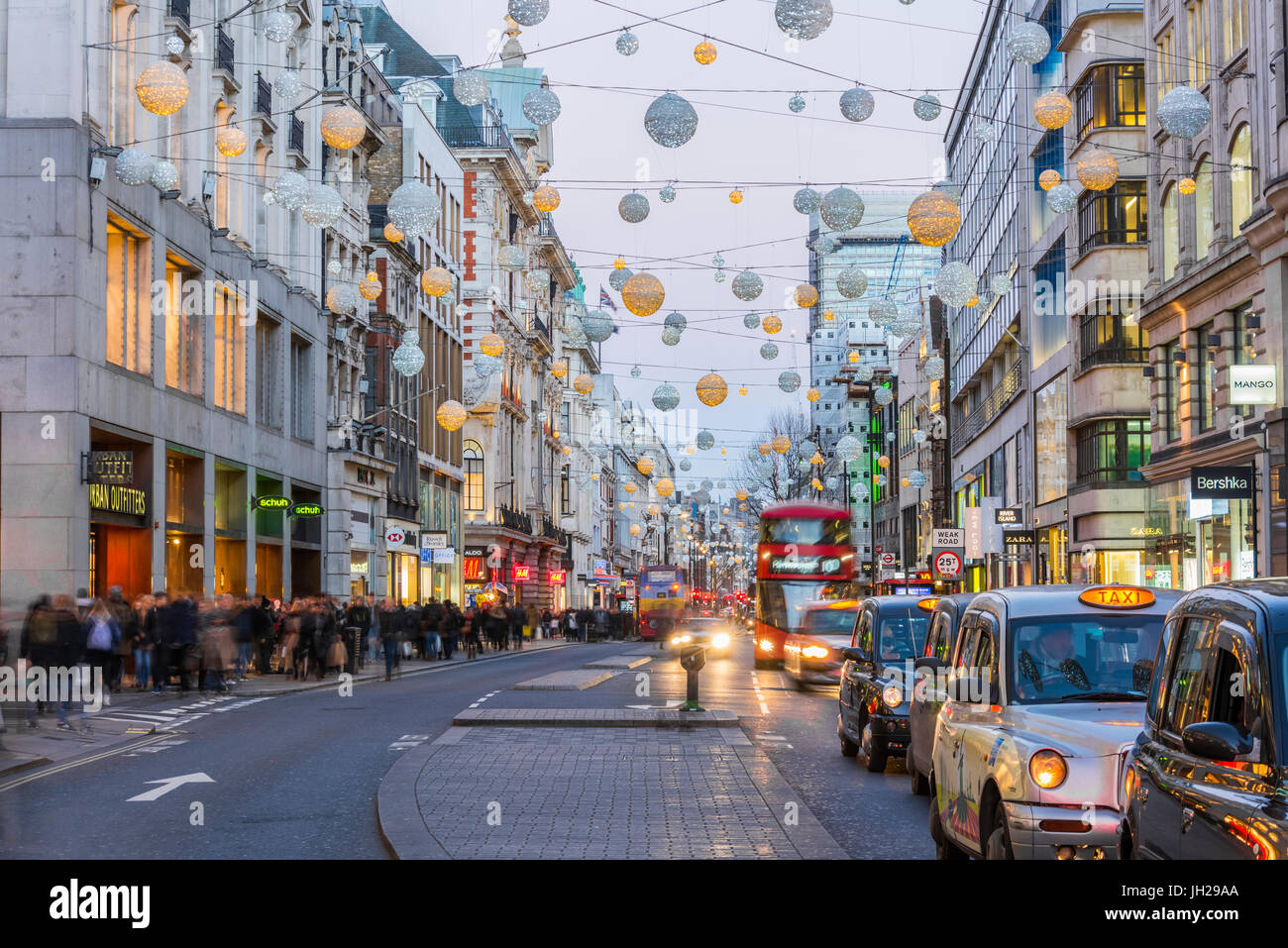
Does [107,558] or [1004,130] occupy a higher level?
[1004,130]

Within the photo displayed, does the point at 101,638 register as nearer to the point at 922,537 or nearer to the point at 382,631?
the point at 382,631

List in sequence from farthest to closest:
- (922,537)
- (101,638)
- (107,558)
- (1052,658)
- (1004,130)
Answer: (922,537) < (1004,130) < (107,558) < (101,638) < (1052,658)

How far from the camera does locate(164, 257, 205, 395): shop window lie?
35750 millimetres

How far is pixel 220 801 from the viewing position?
13914mm

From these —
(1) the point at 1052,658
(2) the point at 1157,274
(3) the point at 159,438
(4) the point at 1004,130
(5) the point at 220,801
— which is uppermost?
(4) the point at 1004,130

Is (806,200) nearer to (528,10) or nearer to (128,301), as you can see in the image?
(528,10)

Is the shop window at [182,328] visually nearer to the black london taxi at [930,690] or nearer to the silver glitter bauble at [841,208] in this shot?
the silver glitter bauble at [841,208]

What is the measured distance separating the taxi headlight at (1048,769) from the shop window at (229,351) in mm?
33321

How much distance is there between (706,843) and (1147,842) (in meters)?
4.41

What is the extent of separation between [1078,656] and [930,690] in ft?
10.6

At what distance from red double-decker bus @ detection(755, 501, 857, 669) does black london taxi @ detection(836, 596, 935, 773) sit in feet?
66.6

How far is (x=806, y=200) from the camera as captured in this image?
25359 mm
